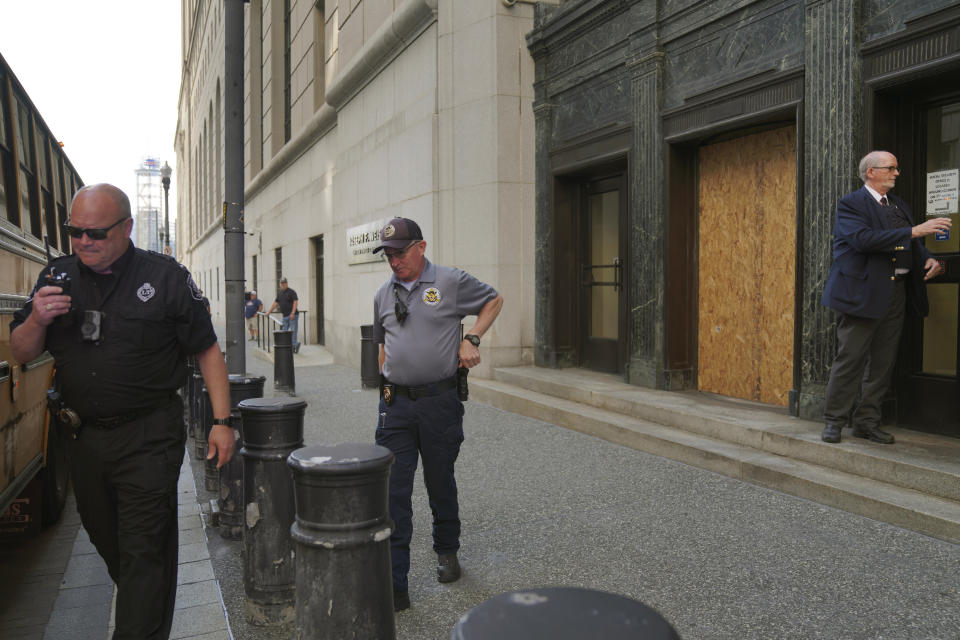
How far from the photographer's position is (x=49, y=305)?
2.76 metres

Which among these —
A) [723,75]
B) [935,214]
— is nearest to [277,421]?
[935,214]

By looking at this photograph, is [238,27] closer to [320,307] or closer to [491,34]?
[491,34]

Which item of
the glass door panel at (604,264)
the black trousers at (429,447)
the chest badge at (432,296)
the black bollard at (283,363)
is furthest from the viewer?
the black bollard at (283,363)

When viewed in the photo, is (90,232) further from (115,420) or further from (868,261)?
(868,261)

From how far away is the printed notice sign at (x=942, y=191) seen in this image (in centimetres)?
548

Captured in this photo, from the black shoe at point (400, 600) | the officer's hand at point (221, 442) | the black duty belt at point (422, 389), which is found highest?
the black duty belt at point (422, 389)

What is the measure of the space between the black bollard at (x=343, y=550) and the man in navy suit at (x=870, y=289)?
159 inches

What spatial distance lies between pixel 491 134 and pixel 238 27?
4.09m

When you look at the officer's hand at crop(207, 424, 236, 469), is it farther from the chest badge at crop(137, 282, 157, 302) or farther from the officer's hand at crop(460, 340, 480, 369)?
the officer's hand at crop(460, 340, 480, 369)

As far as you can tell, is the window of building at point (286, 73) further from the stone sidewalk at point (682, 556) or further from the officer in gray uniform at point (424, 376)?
the officer in gray uniform at point (424, 376)

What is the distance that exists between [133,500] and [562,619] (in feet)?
7.11

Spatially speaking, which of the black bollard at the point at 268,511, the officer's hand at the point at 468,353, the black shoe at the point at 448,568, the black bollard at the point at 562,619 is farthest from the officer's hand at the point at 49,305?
the black shoe at the point at 448,568

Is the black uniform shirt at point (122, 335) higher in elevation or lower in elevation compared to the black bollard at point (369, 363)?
higher

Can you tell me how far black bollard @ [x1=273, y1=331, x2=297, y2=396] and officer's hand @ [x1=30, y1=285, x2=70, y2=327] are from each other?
823cm
